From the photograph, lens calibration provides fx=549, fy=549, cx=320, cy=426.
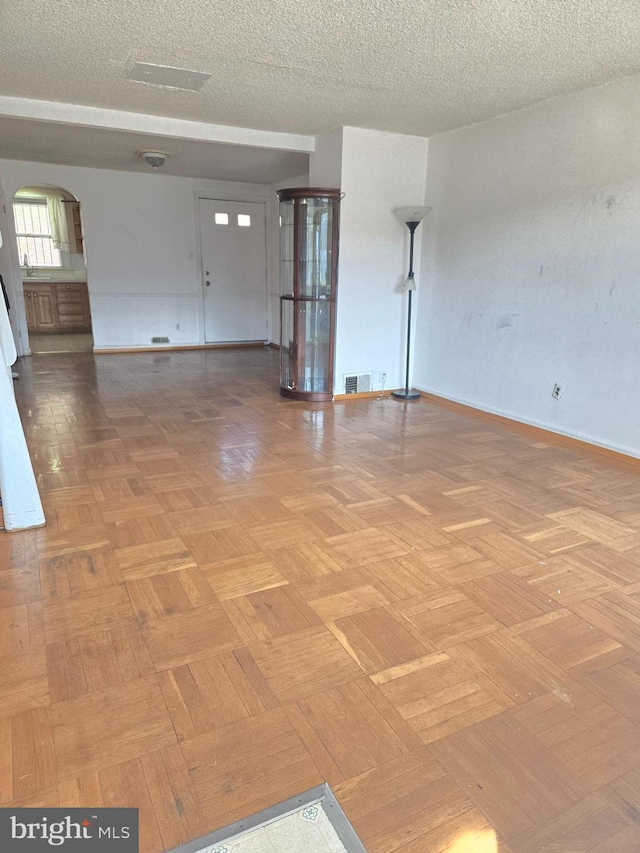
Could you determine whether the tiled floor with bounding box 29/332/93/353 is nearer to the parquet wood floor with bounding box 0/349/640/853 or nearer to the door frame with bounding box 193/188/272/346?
the door frame with bounding box 193/188/272/346

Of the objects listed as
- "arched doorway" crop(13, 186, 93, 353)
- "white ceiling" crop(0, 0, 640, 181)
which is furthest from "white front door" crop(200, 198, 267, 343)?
"white ceiling" crop(0, 0, 640, 181)

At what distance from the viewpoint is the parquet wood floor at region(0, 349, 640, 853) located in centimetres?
128

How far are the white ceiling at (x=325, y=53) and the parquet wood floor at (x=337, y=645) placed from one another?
2346 mm

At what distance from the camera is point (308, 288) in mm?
5051

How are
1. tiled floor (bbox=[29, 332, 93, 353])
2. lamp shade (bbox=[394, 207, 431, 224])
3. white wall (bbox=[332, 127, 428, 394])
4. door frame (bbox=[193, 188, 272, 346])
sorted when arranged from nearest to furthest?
1. lamp shade (bbox=[394, 207, 431, 224])
2. white wall (bbox=[332, 127, 428, 394])
3. door frame (bbox=[193, 188, 272, 346])
4. tiled floor (bbox=[29, 332, 93, 353])

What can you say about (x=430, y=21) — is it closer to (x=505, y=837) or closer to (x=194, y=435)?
(x=194, y=435)

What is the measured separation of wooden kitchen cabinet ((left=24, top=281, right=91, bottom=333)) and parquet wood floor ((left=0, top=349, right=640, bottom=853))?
676 cm

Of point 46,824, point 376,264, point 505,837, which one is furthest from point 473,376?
point 46,824

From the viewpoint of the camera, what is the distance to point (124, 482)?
10.3 ft

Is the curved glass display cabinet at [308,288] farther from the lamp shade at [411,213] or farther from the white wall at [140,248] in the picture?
the white wall at [140,248]

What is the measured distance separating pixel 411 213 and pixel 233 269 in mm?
4137

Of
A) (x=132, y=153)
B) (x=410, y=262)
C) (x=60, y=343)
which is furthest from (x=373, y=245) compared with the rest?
(x=60, y=343)

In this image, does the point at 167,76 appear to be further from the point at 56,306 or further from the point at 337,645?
the point at 56,306

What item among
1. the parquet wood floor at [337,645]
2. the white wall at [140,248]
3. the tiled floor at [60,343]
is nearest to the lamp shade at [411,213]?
the parquet wood floor at [337,645]
